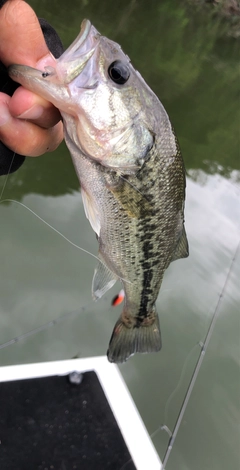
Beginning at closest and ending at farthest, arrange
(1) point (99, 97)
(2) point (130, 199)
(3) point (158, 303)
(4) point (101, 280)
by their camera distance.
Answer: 1. (1) point (99, 97)
2. (2) point (130, 199)
3. (4) point (101, 280)
4. (3) point (158, 303)

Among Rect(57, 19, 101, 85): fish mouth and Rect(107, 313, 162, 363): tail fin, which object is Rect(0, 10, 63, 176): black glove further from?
Rect(107, 313, 162, 363): tail fin

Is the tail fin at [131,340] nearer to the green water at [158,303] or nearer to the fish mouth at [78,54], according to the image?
the green water at [158,303]

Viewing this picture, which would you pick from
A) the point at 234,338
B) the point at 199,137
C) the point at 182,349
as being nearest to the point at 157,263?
the point at 182,349

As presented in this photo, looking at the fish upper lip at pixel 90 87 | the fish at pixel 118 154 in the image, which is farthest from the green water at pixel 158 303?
the fish upper lip at pixel 90 87

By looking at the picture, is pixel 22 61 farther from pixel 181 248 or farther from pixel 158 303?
pixel 158 303

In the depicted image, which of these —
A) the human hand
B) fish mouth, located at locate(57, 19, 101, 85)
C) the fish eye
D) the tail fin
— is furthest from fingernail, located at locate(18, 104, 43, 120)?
the tail fin

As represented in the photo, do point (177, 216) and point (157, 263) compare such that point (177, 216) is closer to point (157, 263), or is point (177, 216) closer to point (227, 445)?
point (157, 263)

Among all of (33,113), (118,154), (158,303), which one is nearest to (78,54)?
(33,113)
